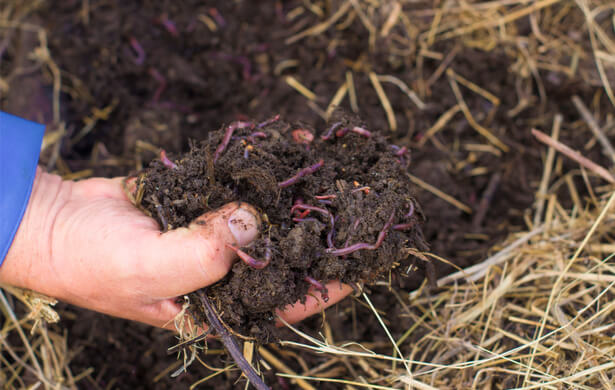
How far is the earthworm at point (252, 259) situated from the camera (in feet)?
4.59

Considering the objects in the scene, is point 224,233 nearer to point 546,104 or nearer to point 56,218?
point 56,218

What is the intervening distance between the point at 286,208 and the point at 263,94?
1.56 metres

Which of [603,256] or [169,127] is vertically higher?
[169,127]

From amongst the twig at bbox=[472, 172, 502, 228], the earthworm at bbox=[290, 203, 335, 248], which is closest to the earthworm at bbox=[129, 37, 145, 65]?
the earthworm at bbox=[290, 203, 335, 248]

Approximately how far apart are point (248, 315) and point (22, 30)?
313cm

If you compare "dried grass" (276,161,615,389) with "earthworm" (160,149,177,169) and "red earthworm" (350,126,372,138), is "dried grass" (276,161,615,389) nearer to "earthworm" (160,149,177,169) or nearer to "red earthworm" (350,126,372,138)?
"red earthworm" (350,126,372,138)

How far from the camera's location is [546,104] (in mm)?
2895

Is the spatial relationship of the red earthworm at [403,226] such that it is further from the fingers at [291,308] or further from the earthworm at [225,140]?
the earthworm at [225,140]

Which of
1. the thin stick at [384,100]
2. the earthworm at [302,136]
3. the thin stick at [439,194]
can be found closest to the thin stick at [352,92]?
the thin stick at [384,100]

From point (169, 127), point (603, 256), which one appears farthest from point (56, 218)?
point (603, 256)

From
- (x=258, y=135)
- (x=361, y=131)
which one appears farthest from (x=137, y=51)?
(x=361, y=131)

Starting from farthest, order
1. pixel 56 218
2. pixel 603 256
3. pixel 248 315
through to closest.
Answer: pixel 603 256
pixel 56 218
pixel 248 315

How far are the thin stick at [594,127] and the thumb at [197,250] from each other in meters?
2.32

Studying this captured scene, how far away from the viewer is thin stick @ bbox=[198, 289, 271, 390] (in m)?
1.46
